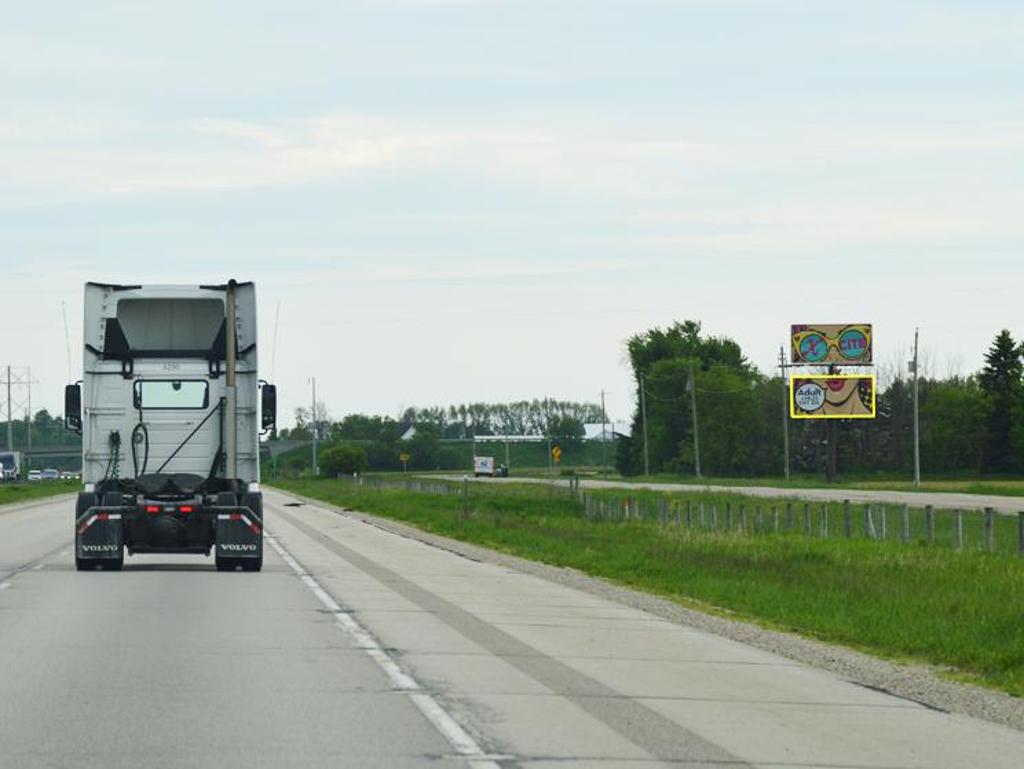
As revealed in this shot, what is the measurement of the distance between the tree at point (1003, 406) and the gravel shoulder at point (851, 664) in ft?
298

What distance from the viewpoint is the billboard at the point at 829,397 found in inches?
3275

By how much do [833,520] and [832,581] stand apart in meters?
29.8

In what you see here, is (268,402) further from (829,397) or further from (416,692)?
(829,397)

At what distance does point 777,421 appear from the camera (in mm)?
147250

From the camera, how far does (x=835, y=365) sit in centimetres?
8531

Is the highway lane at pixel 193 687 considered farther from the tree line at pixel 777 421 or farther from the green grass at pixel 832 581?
the tree line at pixel 777 421

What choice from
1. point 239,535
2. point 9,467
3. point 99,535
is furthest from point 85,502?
point 9,467

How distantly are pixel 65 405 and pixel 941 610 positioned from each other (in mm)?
14140

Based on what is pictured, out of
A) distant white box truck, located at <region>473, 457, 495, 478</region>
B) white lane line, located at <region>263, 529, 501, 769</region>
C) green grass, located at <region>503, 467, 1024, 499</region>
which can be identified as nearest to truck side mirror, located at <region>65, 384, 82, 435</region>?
white lane line, located at <region>263, 529, 501, 769</region>

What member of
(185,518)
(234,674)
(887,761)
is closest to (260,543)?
(185,518)

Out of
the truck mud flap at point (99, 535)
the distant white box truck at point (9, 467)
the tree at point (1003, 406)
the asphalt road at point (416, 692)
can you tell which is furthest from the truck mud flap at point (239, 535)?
the distant white box truck at point (9, 467)

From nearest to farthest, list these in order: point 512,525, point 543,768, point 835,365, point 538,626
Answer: point 543,768, point 538,626, point 512,525, point 835,365

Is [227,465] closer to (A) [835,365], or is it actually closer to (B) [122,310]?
(B) [122,310]

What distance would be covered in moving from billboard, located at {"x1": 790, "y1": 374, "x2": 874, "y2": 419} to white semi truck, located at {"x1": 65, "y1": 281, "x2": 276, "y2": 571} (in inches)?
2208
